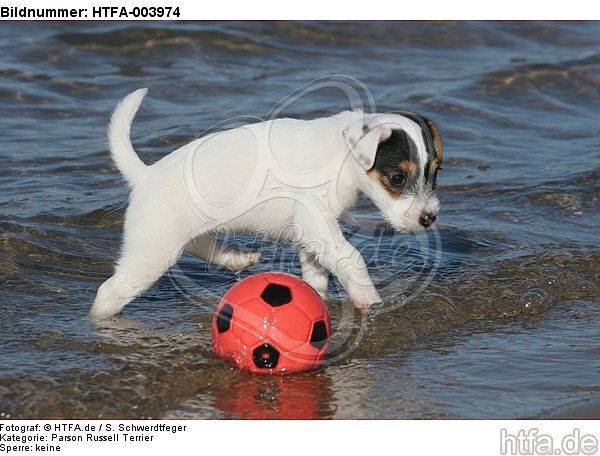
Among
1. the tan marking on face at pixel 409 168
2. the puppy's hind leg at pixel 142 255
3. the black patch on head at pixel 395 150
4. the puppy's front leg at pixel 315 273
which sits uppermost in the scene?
the black patch on head at pixel 395 150

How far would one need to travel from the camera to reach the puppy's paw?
7.57 meters

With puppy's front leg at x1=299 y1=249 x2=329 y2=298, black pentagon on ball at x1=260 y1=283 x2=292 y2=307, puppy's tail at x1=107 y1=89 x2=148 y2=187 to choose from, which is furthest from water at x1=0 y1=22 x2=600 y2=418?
puppy's tail at x1=107 y1=89 x2=148 y2=187

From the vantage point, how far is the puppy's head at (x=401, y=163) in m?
6.37

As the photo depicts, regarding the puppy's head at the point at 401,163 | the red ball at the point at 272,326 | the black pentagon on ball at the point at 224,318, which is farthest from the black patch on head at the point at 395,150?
the black pentagon on ball at the point at 224,318

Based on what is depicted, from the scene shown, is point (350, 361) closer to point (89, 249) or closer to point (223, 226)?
point (223, 226)

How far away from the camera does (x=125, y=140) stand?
670 cm

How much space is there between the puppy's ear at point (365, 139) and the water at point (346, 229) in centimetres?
132

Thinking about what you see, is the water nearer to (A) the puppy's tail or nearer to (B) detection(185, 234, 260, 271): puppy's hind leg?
(B) detection(185, 234, 260, 271): puppy's hind leg

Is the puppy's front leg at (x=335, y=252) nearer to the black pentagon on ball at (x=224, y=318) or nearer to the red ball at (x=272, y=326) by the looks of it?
the red ball at (x=272, y=326)

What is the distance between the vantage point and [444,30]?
17.5m

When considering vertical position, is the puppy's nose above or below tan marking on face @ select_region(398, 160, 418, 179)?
below

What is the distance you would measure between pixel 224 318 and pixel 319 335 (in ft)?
2.01

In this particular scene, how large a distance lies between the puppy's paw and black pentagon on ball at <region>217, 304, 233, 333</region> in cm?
151

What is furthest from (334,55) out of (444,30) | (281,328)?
(281,328)
